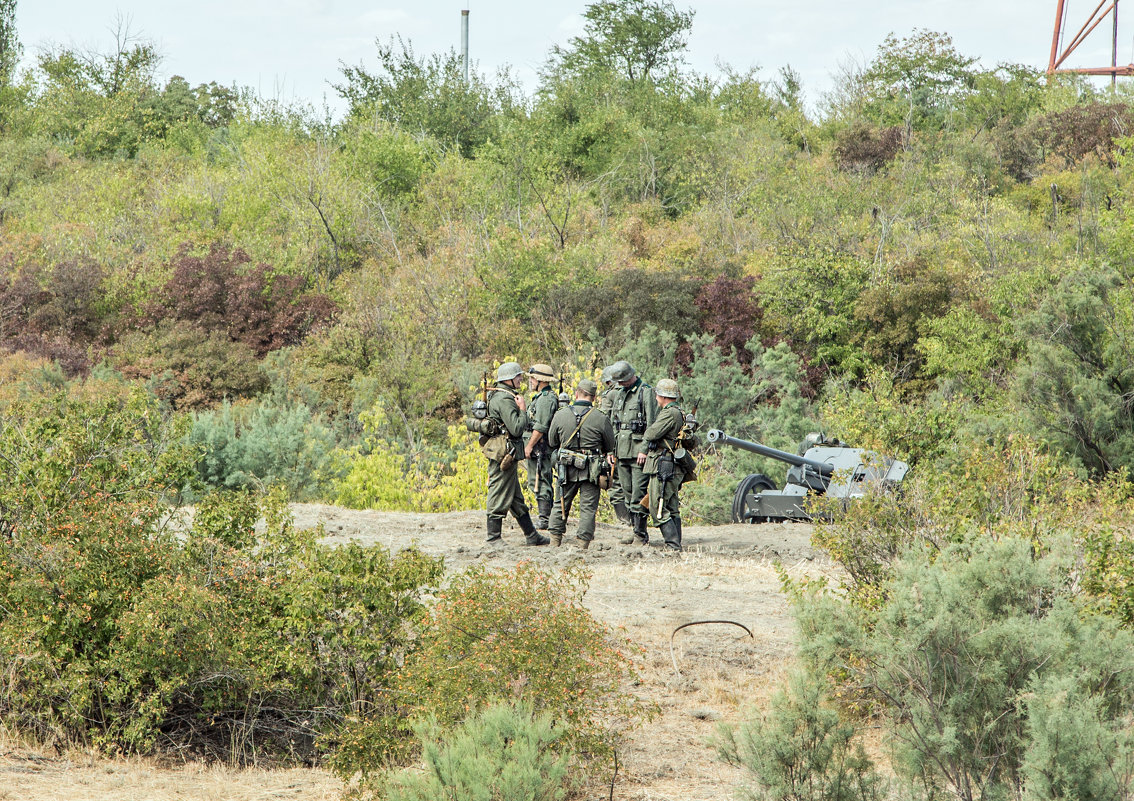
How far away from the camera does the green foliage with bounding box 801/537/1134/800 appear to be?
4484 millimetres

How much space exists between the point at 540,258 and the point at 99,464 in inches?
710

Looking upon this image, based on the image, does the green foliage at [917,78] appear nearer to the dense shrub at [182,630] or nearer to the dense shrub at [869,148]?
the dense shrub at [869,148]

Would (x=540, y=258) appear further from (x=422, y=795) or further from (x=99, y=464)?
(x=422, y=795)

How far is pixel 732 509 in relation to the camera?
46.3 ft

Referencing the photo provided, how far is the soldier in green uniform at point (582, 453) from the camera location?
11195 mm

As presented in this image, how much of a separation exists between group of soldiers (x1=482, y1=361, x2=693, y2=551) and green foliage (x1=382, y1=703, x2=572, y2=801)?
6256mm

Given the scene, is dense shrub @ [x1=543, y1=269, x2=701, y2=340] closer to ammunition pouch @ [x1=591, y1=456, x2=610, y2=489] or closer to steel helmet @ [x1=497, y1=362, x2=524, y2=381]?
ammunition pouch @ [x1=591, y1=456, x2=610, y2=489]

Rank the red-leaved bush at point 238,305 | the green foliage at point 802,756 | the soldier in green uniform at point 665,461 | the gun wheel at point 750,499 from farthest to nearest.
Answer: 1. the red-leaved bush at point 238,305
2. the gun wheel at point 750,499
3. the soldier in green uniform at point 665,461
4. the green foliage at point 802,756

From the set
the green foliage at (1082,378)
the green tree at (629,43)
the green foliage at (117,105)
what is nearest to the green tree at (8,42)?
the green foliage at (117,105)

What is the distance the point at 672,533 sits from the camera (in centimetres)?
1127

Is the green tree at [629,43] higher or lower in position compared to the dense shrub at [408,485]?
higher

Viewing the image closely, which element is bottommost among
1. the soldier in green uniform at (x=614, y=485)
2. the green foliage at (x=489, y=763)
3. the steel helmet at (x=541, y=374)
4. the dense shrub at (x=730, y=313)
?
the green foliage at (x=489, y=763)

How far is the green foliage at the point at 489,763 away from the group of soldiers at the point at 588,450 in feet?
20.5

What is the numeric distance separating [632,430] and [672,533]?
1128 mm
